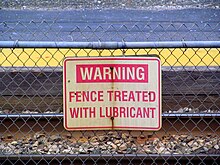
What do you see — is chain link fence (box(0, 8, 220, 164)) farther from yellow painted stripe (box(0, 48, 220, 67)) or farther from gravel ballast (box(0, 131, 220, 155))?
yellow painted stripe (box(0, 48, 220, 67))

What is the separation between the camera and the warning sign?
3.20 metres

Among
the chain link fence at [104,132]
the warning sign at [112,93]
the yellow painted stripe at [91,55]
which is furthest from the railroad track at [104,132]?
the warning sign at [112,93]

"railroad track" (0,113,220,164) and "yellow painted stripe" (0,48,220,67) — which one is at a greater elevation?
"yellow painted stripe" (0,48,220,67)

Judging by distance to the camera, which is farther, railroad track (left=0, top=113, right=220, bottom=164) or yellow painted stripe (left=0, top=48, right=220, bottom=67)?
yellow painted stripe (left=0, top=48, right=220, bottom=67)

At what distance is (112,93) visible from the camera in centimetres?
326

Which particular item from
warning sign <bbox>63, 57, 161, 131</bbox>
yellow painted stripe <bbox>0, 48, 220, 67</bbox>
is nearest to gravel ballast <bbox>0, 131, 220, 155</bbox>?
yellow painted stripe <bbox>0, 48, 220, 67</bbox>

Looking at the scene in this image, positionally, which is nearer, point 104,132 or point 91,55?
point 104,132

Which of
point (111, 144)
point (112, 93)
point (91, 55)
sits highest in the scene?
point (91, 55)

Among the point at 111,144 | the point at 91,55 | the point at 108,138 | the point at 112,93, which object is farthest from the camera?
the point at 91,55

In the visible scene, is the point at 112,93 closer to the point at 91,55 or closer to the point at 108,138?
the point at 108,138

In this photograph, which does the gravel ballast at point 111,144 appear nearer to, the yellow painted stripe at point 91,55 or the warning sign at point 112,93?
the yellow painted stripe at point 91,55

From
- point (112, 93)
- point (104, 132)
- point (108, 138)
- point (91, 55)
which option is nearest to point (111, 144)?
point (108, 138)

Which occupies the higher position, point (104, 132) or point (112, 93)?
point (112, 93)

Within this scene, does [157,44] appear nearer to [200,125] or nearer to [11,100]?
[200,125]
